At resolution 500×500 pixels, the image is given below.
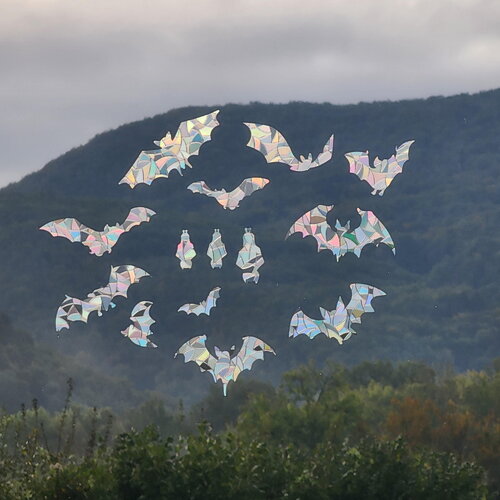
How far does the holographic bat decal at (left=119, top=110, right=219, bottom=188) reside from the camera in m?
39.1

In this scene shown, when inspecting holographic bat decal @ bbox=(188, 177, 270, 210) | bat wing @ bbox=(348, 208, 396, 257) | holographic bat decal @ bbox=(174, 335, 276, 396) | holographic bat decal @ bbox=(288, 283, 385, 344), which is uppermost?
holographic bat decal @ bbox=(188, 177, 270, 210)

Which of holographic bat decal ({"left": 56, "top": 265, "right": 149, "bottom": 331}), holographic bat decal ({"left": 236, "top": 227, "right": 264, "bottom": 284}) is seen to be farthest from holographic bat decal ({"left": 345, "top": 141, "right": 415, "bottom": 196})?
holographic bat decal ({"left": 56, "top": 265, "right": 149, "bottom": 331})

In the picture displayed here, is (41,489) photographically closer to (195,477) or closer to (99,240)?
(195,477)

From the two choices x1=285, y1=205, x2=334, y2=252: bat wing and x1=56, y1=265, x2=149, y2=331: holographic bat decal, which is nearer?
x1=56, y1=265, x2=149, y2=331: holographic bat decal

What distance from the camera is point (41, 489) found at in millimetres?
19719

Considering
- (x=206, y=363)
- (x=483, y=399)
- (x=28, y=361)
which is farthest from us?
(x=28, y=361)

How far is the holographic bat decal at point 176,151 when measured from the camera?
128ft

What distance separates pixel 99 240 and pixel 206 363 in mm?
6315

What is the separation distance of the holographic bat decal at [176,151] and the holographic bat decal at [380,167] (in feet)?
14.3

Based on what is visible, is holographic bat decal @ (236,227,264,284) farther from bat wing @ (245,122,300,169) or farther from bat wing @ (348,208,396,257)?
bat wing @ (348,208,396,257)

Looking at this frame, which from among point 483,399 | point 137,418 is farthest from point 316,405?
point 137,418

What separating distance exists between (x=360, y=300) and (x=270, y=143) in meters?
7.57

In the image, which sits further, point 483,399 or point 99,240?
point 483,399

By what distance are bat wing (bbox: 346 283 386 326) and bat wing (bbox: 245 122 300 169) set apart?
A: 4828mm
